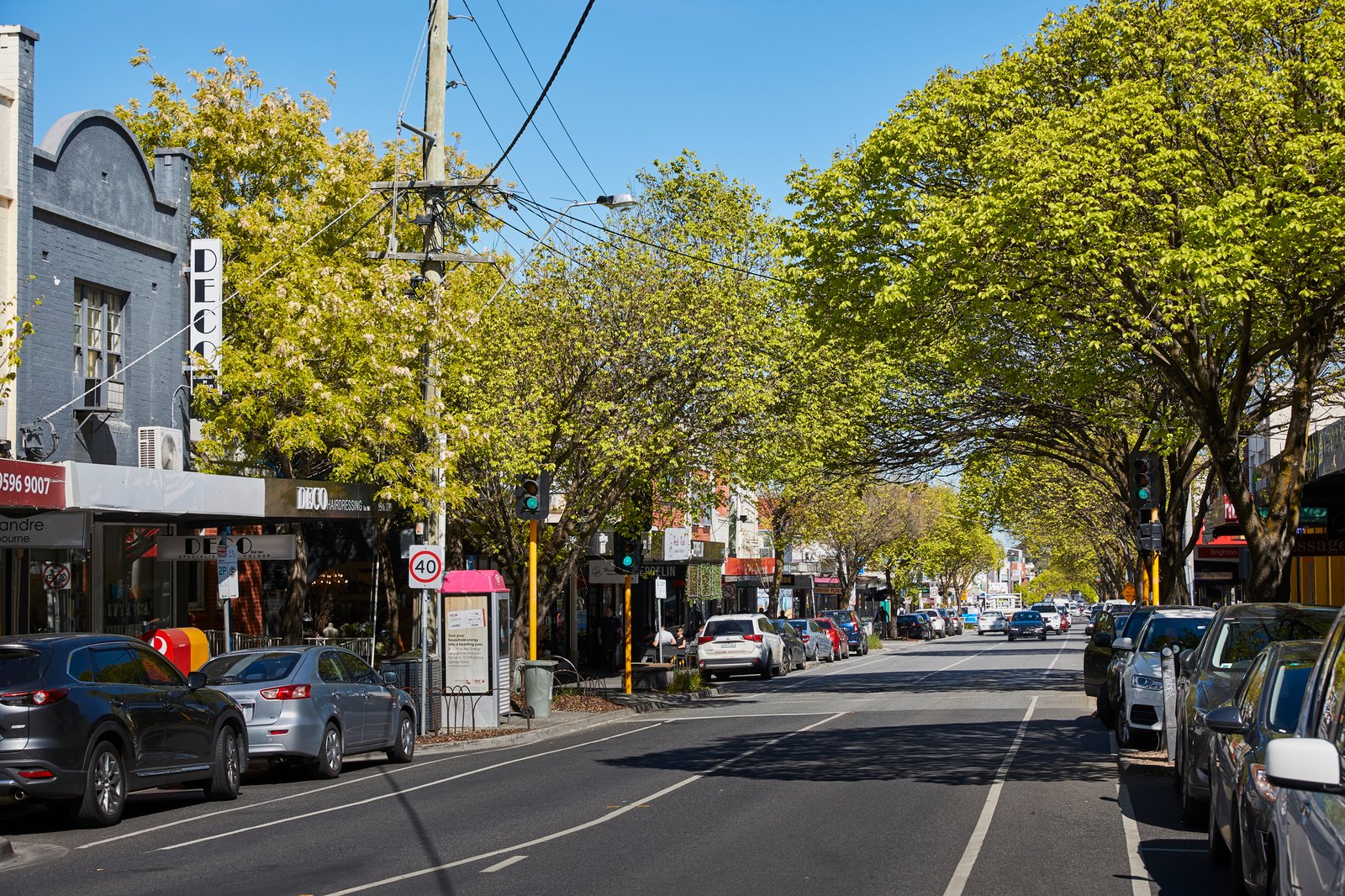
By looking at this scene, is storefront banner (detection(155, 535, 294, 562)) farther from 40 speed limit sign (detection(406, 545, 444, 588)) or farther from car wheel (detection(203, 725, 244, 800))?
car wheel (detection(203, 725, 244, 800))

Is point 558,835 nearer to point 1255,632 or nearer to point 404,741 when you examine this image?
point 1255,632

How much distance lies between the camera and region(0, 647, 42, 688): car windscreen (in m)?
12.8

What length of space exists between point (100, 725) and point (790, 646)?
32.8m

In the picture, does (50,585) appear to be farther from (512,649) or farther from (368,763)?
(512,649)

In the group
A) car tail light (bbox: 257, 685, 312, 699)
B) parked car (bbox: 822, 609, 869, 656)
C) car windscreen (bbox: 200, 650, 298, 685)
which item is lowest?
parked car (bbox: 822, 609, 869, 656)

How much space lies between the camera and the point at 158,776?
1416cm

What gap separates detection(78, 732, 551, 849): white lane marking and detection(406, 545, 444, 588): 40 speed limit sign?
2535 millimetres

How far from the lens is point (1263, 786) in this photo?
7195 mm

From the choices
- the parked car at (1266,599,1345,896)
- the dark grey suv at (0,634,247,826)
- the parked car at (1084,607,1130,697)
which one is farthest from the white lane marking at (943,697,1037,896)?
the dark grey suv at (0,634,247,826)

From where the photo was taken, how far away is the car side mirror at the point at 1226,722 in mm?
8258

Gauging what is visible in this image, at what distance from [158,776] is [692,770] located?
18.9 feet

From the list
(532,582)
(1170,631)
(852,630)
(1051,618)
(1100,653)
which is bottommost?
(1051,618)

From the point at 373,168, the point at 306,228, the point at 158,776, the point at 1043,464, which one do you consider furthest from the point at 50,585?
the point at 1043,464

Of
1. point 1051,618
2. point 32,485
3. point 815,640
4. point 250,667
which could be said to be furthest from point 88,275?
point 1051,618
